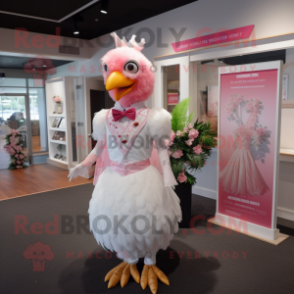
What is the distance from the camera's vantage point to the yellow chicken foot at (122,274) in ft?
7.33

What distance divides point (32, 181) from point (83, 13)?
3.17 metres

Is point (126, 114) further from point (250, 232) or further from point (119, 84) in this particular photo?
point (250, 232)

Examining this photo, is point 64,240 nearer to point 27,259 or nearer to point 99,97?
point 27,259

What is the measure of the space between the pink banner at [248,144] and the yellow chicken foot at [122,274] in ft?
4.85

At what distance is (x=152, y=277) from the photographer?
7.23 ft

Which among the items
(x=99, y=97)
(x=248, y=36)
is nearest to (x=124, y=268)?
(x=248, y=36)

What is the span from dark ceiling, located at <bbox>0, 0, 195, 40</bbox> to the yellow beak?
2598 millimetres

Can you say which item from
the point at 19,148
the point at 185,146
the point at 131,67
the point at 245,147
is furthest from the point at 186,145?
the point at 19,148

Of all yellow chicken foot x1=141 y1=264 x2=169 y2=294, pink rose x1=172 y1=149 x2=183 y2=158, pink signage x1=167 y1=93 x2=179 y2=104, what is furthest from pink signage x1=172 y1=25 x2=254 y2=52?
yellow chicken foot x1=141 y1=264 x2=169 y2=294

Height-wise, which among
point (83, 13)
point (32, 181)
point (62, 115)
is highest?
point (83, 13)

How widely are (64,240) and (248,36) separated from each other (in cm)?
316

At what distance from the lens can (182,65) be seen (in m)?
4.33

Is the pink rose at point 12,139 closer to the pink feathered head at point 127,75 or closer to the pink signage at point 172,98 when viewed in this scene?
the pink signage at point 172,98

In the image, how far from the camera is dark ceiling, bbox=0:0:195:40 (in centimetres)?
415
